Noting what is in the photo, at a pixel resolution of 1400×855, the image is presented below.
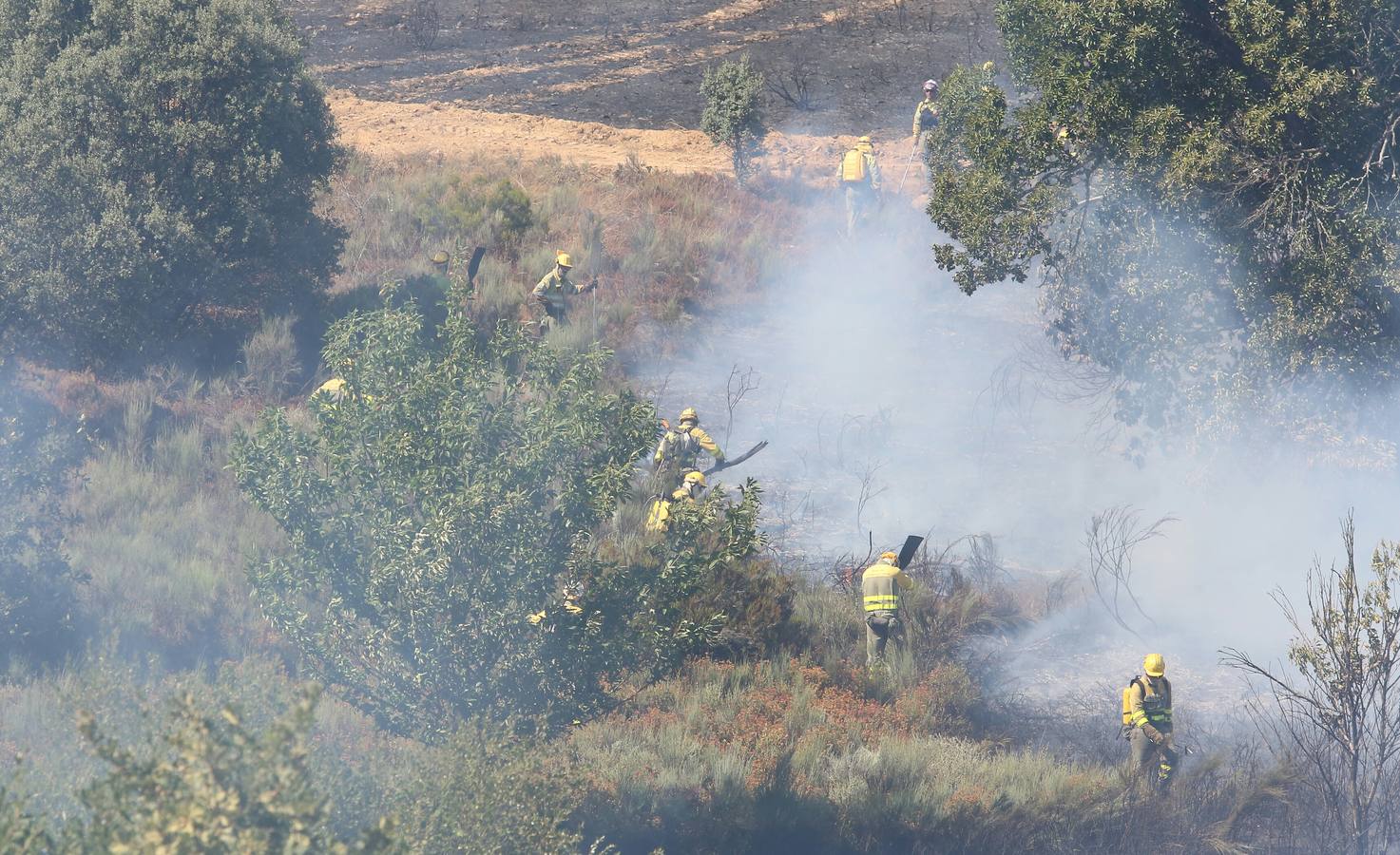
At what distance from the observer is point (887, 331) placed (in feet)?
72.1

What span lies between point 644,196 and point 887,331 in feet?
16.7

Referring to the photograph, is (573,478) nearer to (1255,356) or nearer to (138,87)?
(1255,356)

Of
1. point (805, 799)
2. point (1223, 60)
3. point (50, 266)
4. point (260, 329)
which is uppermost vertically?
point (1223, 60)

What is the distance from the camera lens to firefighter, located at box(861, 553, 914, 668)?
13.3 meters

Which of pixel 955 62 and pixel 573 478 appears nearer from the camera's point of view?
pixel 573 478

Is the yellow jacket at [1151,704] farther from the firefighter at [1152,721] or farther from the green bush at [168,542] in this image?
the green bush at [168,542]

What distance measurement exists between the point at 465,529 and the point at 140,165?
11.1 metres

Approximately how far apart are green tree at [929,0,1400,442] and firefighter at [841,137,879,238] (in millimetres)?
6772

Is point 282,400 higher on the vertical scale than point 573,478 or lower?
lower

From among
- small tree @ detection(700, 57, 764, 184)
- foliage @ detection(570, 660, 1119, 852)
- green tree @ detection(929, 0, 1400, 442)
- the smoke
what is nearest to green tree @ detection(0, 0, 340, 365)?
the smoke

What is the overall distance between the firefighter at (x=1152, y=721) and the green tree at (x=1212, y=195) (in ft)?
13.7

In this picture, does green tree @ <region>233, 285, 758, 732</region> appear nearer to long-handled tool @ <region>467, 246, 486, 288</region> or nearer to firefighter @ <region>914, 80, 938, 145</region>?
long-handled tool @ <region>467, 246, 486, 288</region>

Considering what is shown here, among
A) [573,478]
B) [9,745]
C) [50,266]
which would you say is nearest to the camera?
[573,478]

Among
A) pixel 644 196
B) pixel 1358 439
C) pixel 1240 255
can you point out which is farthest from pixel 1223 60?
pixel 644 196
